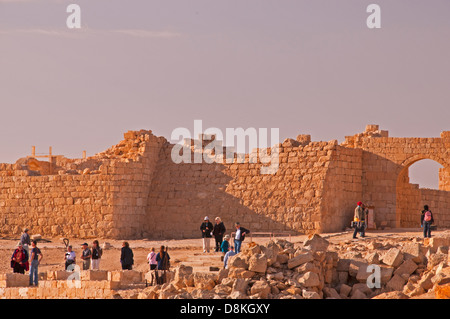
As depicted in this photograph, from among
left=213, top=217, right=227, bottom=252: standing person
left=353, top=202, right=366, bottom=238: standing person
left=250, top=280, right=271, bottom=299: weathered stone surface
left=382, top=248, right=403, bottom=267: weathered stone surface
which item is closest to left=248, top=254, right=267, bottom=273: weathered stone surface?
left=250, top=280, right=271, bottom=299: weathered stone surface

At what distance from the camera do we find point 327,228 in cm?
2688

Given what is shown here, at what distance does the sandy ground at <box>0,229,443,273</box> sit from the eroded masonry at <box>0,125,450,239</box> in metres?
0.90

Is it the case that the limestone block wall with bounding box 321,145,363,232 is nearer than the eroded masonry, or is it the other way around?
the limestone block wall with bounding box 321,145,363,232

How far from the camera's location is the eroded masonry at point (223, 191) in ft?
89.9

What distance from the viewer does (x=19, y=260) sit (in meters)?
21.6

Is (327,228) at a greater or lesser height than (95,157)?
lesser

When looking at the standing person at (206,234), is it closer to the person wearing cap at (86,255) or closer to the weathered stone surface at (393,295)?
the person wearing cap at (86,255)

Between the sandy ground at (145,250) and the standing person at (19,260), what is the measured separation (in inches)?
84.7

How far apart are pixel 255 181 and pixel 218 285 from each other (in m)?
9.93

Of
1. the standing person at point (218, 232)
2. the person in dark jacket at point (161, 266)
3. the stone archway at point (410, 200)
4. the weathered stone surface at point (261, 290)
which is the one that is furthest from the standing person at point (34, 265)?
the stone archway at point (410, 200)

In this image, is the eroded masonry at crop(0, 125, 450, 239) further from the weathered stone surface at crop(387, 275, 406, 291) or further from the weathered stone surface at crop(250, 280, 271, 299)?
the weathered stone surface at crop(250, 280, 271, 299)

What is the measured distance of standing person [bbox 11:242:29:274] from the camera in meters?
21.6
